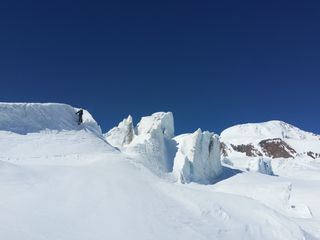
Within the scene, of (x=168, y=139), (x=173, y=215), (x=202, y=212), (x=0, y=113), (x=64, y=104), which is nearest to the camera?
(x=173, y=215)

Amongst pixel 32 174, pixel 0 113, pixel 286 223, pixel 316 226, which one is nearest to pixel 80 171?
pixel 32 174

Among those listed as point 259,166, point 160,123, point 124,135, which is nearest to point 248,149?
point 259,166

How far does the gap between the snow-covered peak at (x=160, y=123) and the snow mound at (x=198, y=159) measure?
276 cm

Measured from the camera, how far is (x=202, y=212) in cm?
1553

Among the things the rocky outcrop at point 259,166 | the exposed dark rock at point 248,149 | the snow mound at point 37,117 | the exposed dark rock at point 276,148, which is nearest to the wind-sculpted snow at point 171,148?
the rocky outcrop at point 259,166

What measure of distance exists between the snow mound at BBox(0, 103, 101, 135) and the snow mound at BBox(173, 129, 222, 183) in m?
15.6

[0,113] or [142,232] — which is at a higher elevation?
[0,113]

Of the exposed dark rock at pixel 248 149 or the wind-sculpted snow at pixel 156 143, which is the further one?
the exposed dark rock at pixel 248 149

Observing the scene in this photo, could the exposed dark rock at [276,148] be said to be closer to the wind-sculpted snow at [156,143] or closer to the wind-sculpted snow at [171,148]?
the wind-sculpted snow at [156,143]

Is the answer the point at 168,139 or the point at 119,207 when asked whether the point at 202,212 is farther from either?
the point at 168,139

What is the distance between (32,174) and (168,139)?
109 ft

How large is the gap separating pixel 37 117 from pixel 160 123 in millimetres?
22978

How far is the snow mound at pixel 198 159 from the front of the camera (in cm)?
4106

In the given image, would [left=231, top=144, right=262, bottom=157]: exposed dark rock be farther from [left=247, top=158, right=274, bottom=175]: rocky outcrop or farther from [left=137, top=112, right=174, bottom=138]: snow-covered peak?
[left=137, top=112, right=174, bottom=138]: snow-covered peak
